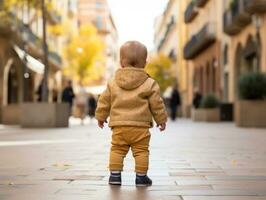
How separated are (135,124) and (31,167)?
2.05m

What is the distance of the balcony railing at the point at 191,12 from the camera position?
4609 centimetres

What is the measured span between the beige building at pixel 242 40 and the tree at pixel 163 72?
88.1ft

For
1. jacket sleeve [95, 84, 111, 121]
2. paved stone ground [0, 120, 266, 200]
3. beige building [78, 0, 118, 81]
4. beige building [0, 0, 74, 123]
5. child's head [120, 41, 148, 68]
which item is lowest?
paved stone ground [0, 120, 266, 200]

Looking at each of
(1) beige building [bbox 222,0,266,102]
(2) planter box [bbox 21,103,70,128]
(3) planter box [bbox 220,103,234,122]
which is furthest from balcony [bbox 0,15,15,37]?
(3) planter box [bbox 220,103,234,122]

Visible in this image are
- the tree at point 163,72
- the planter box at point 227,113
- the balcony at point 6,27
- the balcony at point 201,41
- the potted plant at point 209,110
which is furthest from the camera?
the tree at point 163,72

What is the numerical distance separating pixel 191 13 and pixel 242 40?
16927 mm

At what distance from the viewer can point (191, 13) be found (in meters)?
47.4

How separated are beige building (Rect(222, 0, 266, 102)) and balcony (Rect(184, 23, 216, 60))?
2746mm

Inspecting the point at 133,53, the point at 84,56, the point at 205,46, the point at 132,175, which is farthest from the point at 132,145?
the point at 84,56

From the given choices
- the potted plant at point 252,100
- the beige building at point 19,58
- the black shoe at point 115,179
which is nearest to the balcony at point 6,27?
the beige building at point 19,58

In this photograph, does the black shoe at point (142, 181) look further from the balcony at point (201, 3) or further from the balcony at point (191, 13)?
the balcony at point (191, 13)

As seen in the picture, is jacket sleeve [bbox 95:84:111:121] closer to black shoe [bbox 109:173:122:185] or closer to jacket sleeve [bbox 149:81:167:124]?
jacket sleeve [bbox 149:81:167:124]

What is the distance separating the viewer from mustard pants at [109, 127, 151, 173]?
207 inches

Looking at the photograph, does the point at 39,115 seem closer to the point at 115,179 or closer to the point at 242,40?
the point at 115,179
